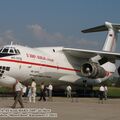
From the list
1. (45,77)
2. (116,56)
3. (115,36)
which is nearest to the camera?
(45,77)

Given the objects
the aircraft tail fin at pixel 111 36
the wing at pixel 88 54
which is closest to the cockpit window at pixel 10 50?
the wing at pixel 88 54

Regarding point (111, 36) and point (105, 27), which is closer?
point (111, 36)

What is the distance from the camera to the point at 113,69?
94.4 feet

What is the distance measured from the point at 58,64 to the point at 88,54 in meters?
2.92

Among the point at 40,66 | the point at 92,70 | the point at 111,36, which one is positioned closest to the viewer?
the point at 40,66

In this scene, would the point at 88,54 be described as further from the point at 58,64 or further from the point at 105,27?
the point at 105,27

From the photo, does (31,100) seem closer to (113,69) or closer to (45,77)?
(45,77)

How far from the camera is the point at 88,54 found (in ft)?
92.6

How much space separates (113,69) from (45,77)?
6.31m

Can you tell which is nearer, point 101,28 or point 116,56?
point 116,56

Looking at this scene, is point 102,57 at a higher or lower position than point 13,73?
higher

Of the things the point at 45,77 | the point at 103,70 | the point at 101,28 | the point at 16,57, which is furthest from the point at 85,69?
the point at 101,28

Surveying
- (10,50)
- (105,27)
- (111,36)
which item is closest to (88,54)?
(111,36)

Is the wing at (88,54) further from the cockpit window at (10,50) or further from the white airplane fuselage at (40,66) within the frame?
the cockpit window at (10,50)
